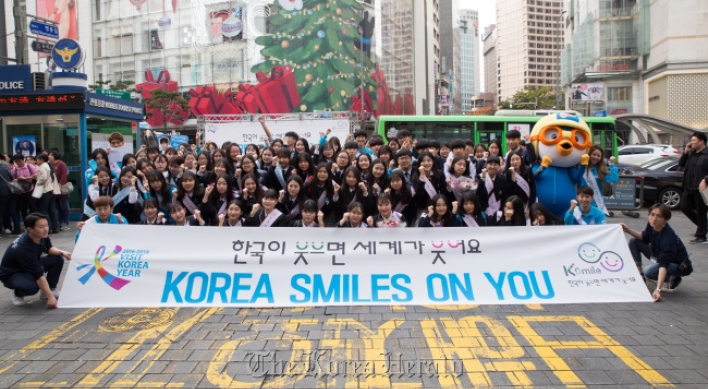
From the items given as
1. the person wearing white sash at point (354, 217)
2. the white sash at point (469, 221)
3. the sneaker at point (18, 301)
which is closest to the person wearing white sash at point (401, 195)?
the person wearing white sash at point (354, 217)

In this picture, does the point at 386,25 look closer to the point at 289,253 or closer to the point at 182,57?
the point at 182,57

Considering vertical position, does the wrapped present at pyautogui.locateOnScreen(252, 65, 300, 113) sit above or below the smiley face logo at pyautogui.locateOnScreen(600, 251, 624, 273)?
above

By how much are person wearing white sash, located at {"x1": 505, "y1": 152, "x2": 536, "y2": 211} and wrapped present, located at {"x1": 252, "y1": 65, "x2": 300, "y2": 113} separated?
29669 millimetres

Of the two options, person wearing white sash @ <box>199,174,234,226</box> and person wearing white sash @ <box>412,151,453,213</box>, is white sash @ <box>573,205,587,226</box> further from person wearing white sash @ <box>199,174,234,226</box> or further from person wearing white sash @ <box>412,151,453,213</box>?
person wearing white sash @ <box>199,174,234,226</box>

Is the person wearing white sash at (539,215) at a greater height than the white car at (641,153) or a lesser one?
lesser

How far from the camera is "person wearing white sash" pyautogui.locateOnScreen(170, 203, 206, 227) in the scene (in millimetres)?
6160

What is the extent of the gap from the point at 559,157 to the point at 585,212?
944 millimetres

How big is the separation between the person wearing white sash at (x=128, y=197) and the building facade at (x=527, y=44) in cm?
10933

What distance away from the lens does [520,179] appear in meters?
6.85

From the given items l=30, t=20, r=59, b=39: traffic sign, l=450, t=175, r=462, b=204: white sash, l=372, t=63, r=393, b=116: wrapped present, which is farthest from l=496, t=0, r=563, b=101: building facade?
l=450, t=175, r=462, b=204: white sash

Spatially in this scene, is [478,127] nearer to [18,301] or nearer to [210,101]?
[18,301]

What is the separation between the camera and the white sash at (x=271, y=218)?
6.08m

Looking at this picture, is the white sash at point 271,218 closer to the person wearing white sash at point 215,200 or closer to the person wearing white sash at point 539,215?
the person wearing white sash at point 215,200

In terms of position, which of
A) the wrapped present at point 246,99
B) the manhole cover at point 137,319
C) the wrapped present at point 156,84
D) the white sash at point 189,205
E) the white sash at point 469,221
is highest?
the wrapped present at point 156,84
